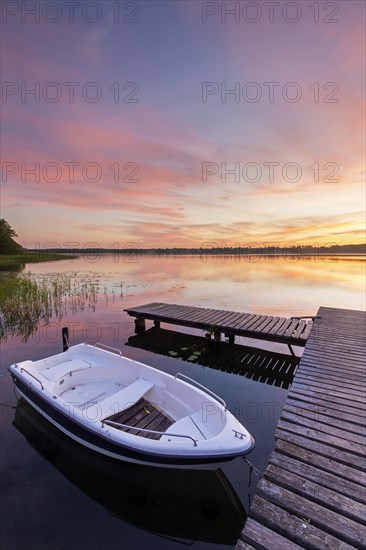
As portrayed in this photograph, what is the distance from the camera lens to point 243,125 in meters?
14.5

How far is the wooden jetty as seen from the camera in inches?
98.3

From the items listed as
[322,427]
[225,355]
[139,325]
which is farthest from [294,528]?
[139,325]

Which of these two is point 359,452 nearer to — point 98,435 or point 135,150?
point 98,435

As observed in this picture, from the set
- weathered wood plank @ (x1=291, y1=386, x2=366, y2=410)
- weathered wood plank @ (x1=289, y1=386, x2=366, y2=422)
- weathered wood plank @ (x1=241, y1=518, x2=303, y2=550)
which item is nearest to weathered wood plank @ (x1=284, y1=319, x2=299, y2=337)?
weathered wood plank @ (x1=291, y1=386, x2=366, y2=410)

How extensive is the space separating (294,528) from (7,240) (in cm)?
7529

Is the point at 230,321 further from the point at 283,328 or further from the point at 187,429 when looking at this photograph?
the point at 187,429

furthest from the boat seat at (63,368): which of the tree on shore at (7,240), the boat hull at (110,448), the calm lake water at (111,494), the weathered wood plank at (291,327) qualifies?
the tree on shore at (7,240)

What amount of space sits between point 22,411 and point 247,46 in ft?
47.5

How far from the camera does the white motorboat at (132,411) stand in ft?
12.7

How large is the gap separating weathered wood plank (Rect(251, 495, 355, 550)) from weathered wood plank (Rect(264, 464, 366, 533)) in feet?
1.03

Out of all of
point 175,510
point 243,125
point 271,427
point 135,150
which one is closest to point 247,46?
point 243,125

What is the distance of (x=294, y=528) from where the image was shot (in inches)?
100

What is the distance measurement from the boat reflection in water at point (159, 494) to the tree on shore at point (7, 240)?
70715 mm

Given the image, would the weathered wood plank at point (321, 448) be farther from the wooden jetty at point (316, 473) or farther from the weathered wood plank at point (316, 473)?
the weathered wood plank at point (316, 473)
